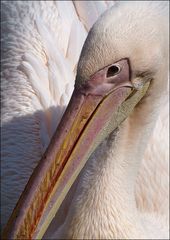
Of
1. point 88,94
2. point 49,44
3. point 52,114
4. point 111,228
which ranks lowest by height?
point 111,228

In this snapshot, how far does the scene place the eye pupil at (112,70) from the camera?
2533 mm

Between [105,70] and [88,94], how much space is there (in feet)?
0.34

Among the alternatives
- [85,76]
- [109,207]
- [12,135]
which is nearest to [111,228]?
[109,207]

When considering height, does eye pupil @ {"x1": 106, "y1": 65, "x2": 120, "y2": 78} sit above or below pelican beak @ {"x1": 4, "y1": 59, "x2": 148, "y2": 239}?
above

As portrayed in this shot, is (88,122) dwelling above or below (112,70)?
below

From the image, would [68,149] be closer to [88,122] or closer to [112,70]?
[88,122]

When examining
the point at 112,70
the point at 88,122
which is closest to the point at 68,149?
the point at 88,122

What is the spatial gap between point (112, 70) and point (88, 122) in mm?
190

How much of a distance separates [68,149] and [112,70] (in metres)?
0.29

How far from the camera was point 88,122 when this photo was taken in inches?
103

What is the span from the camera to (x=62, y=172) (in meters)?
2.58

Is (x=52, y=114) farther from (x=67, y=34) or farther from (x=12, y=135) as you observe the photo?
(x=67, y=34)

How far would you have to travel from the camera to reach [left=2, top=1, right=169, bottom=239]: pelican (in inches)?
99.7

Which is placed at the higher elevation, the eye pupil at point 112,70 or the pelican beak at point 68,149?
the eye pupil at point 112,70
